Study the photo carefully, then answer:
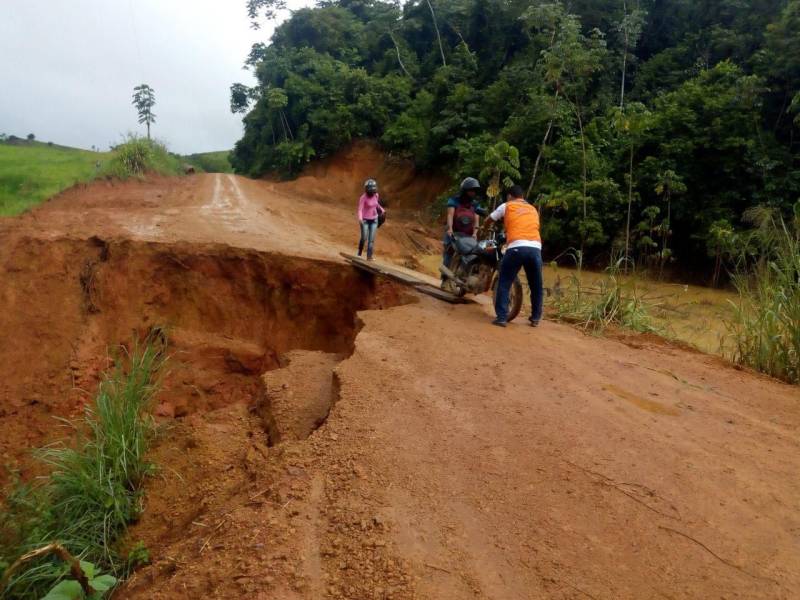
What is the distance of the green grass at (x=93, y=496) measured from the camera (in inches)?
142

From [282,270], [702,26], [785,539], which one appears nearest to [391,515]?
[785,539]

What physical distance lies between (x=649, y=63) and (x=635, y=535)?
65.1ft

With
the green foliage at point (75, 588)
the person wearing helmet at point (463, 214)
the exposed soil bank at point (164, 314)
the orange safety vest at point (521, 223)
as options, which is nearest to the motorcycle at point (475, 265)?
the person wearing helmet at point (463, 214)

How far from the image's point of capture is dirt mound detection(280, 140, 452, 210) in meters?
23.8

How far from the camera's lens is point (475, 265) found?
726 cm

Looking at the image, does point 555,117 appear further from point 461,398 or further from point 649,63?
point 461,398

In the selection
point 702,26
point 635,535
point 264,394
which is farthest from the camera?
point 702,26

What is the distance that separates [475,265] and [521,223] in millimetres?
1034

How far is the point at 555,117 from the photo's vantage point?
15883 millimetres

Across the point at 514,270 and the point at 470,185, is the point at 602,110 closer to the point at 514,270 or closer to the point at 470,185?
the point at 470,185

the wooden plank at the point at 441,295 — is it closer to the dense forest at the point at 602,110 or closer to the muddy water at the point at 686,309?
the muddy water at the point at 686,309

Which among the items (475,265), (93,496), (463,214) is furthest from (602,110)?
(93,496)

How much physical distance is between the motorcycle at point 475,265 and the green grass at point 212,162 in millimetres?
51944

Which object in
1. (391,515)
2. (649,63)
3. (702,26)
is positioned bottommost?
(391,515)
